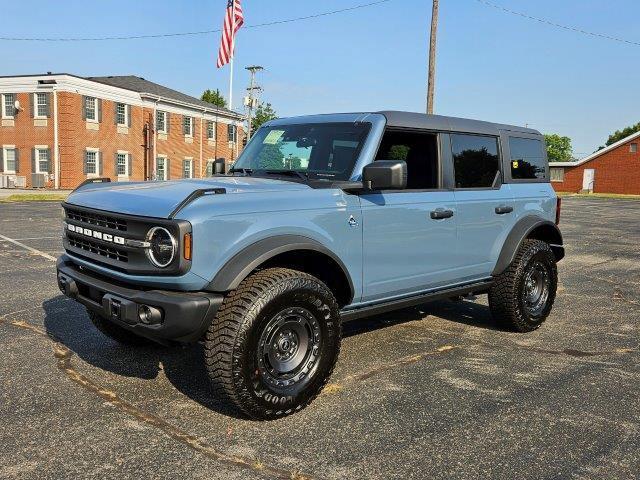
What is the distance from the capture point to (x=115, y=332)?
15.0ft

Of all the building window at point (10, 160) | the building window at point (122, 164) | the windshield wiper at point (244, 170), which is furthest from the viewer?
the building window at point (122, 164)

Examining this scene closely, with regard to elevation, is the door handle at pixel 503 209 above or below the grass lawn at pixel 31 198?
above

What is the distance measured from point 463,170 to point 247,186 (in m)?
2.09

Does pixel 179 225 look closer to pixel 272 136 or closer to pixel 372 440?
pixel 372 440

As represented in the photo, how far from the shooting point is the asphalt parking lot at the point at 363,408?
2947 mm

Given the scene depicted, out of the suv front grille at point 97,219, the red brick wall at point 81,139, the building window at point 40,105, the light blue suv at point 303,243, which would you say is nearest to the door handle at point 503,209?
the light blue suv at point 303,243

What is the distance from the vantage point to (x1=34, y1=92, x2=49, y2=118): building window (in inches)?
1316

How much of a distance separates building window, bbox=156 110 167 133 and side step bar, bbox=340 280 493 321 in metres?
38.1

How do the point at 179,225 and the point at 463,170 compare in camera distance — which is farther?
the point at 463,170

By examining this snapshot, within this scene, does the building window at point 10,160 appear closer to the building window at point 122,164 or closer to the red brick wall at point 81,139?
the red brick wall at point 81,139

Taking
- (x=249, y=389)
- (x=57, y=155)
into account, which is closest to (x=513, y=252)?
(x=249, y=389)

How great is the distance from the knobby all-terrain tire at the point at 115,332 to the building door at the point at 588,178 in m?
57.2

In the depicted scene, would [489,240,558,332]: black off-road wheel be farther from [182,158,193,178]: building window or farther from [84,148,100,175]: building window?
[182,158,193,178]: building window

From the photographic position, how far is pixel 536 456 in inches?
121
